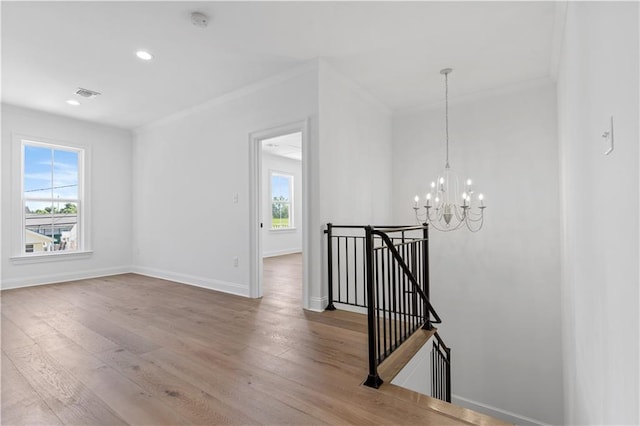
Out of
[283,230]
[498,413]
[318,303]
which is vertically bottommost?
[498,413]

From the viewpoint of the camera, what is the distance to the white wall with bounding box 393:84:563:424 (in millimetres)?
4105

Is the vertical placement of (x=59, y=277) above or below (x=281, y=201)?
below

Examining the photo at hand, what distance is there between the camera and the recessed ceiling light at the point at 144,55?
325 centimetres

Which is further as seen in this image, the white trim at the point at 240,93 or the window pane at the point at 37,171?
the window pane at the point at 37,171

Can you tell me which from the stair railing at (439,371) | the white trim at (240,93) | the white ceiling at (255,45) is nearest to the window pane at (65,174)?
the white ceiling at (255,45)

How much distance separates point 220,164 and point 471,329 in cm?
433

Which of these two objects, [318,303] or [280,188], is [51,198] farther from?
[280,188]

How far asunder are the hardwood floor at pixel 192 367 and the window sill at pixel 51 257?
1.31 m

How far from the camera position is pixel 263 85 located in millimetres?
3941

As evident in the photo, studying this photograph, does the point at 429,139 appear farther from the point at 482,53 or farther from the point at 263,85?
the point at 263,85

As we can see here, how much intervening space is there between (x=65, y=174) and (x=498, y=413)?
7.62 metres

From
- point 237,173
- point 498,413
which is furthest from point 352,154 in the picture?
point 498,413

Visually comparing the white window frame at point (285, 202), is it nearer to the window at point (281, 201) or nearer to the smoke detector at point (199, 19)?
the window at point (281, 201)

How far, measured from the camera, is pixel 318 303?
3463mm
